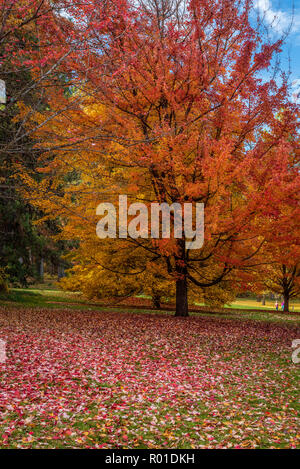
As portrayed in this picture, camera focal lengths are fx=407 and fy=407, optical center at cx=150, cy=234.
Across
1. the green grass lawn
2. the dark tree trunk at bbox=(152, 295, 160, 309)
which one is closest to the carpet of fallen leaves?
the green grass lawn

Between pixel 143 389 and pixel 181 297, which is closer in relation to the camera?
pixel 143 389

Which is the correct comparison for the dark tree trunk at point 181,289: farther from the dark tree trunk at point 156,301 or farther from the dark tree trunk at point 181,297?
the dark tree trunk at point 156,301

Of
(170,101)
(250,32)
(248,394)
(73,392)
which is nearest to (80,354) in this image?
(73,392)

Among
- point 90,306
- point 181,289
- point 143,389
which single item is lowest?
point 90,306

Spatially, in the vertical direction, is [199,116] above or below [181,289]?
above

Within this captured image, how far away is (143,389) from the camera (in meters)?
6.75

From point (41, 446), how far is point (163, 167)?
7.84 meters

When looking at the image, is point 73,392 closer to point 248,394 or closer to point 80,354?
point 80,354

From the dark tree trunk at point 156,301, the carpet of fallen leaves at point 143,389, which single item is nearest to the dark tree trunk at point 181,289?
the carpet of fallen leaves at point 143,389

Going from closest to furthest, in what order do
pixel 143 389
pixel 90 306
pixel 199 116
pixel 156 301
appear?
pixel 143 389
pixel 199 116
pixel 90 306
pixel 156 301

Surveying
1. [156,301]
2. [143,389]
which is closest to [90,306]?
[156,301]

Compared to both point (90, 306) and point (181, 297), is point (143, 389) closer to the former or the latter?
point (181, 297)

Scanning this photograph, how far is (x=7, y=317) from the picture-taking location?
13.5m

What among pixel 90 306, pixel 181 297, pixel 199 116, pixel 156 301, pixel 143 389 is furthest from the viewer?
pixel 156 301
